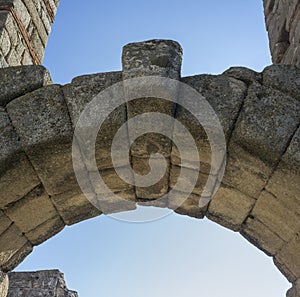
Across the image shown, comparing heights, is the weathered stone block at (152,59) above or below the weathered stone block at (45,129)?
above

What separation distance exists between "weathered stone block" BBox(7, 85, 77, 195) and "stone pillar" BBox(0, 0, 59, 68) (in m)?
0.97

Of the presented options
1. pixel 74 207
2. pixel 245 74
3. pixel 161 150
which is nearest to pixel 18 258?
pixel 74 207

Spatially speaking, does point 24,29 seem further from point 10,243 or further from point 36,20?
point 10,243

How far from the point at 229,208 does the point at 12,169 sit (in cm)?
171

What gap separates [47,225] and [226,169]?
1579mm

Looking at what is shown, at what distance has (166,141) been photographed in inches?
127

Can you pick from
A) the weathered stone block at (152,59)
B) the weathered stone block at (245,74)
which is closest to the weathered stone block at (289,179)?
the weathered stone block at (245,74)

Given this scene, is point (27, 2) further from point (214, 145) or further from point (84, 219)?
point (214, 145)

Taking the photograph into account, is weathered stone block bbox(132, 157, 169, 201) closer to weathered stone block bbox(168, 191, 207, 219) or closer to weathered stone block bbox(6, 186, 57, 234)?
weathered stone block bbox(168, 191, 207, 219)

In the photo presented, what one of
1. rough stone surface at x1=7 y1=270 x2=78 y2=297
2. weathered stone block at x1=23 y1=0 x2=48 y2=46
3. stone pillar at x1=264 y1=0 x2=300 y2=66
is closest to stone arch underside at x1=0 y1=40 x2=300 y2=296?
stone pillar at x1=264 y1=0 x2=300 y2=66

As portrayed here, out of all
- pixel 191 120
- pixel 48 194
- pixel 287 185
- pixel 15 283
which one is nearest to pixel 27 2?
pixel 48 194

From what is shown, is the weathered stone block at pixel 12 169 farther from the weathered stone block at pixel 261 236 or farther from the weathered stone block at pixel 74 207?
the weathered stone block at pixel 261 236

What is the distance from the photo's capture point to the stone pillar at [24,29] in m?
4.23

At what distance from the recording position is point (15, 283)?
7309mm
